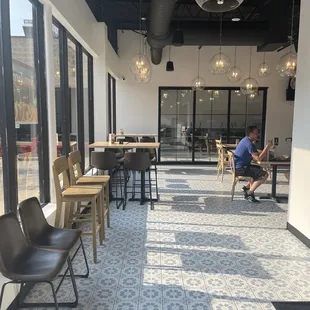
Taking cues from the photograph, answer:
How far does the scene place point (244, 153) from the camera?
5078 mm

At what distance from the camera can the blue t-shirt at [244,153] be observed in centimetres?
504

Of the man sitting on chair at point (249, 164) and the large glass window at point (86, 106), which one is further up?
the large glass window at point (86, 106)

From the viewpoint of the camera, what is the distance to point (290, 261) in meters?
3.00

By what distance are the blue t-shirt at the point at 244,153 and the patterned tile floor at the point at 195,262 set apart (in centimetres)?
75

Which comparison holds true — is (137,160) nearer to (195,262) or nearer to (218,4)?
(195,262)

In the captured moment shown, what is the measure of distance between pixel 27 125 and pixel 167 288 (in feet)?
6.53

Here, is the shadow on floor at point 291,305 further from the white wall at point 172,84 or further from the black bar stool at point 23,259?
the white wall at point 172,84

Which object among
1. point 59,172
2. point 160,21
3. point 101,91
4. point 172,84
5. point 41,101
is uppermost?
point 160,21

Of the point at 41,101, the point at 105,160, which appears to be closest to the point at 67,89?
the point at 41,101

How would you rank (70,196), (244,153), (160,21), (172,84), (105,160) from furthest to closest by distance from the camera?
(172,84), (160,21), (244,153), (105,160), (70,196)

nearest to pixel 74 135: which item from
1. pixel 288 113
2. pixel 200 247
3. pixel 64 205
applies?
pixel 64 205

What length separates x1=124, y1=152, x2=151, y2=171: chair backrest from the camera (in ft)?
15.5

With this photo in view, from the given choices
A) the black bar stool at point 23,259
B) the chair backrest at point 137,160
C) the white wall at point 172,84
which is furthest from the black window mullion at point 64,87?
the white wall at point 172,84

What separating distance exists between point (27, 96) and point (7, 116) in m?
0.70
